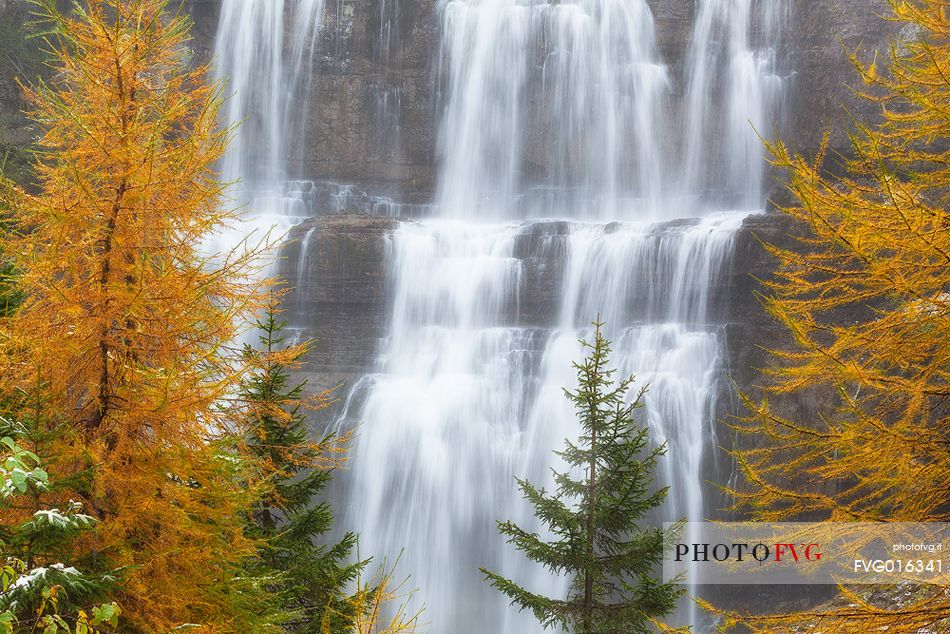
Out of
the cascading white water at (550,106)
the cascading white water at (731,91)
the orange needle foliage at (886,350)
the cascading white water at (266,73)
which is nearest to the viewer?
the orange needle foliage at (886,350)

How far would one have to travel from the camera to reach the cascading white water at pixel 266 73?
1281 inches

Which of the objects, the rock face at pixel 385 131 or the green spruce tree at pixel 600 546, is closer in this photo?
the green spruce tree at pixel 600 546

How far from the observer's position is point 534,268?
1003 inches

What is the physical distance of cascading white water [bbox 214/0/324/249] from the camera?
3253 centimetres

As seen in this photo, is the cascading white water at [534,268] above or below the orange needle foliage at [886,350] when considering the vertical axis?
above

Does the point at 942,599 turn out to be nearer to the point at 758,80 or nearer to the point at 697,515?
the point at 697,515

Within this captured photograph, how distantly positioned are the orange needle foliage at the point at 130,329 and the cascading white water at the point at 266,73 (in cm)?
2732

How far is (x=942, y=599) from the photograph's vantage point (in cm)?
522

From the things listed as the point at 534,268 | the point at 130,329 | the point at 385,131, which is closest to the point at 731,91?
the point at 534,268

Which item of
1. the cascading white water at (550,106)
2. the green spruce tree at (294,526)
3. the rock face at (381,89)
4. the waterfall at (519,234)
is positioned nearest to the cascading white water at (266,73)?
the waterfall at (519,234)

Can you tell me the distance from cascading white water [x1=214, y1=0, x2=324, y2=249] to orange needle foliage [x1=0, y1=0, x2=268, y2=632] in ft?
89.6

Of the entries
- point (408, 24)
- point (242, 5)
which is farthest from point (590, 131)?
point (242, 5)

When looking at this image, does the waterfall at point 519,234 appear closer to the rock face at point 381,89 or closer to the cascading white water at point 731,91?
the cascading white water at point 731,91

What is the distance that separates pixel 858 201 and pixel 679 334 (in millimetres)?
18210
